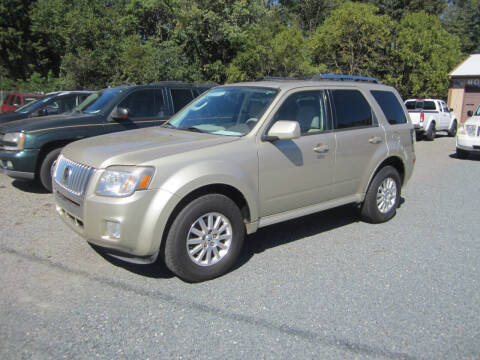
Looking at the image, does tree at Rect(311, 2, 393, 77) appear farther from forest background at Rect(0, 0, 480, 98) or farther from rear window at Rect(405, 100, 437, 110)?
rear window at Rect(405, 100, 437, 110)

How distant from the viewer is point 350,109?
544cm

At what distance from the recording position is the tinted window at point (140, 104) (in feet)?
25.8

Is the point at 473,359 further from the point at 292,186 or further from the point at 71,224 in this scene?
the point at 71,224

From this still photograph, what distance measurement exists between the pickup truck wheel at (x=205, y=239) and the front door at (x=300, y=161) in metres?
0.46

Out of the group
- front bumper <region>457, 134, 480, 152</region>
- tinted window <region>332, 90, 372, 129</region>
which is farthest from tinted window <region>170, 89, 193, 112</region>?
front bumper <region>457, 134, 480, 152</region>

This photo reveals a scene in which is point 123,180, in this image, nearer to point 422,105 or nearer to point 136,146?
point 136,146

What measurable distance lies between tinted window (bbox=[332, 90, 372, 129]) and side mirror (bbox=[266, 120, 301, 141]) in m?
1.10

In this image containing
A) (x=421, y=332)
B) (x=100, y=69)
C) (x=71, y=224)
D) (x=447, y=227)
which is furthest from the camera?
(x=100, y=69)

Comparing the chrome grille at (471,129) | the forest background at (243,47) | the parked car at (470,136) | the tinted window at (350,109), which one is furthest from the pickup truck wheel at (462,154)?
the forest background at (243,47)

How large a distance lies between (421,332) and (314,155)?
87.2 inches

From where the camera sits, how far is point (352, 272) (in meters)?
4.39

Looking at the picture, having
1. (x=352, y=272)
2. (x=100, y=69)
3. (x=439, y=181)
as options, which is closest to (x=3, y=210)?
(x=352, y=272)

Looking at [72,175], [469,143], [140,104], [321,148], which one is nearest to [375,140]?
[321,148]

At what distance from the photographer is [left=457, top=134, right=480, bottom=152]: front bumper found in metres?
11.9
